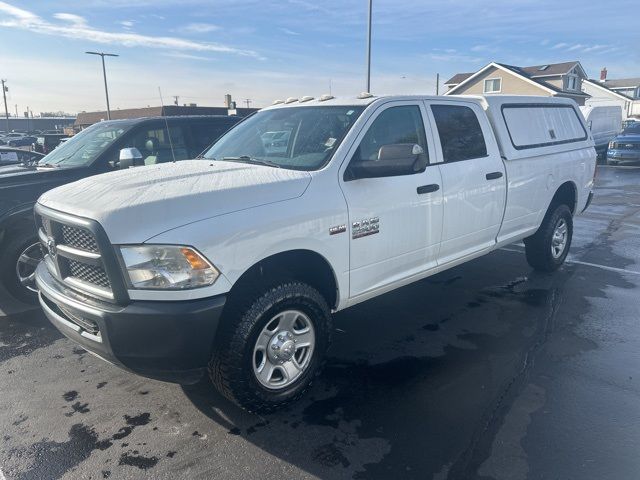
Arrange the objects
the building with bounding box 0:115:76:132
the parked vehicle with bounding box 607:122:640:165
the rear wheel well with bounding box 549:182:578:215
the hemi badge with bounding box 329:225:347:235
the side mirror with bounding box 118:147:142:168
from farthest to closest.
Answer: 1. the building with bounding box 0:115:76:132
2. the parked vehicle with bounding box 607:122:640:165
3. the rear wheel well with bounding box 549:182:578:215
4. the side mirror with bounding box 118:147:142:168
5. the hemi badge with bounding box 329:225:347:235

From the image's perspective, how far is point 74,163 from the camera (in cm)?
552

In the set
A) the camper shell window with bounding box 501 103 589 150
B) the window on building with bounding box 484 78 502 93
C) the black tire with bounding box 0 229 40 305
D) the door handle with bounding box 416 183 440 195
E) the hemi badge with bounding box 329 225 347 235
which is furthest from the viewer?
the window on building with bounding box 484 78 502 93

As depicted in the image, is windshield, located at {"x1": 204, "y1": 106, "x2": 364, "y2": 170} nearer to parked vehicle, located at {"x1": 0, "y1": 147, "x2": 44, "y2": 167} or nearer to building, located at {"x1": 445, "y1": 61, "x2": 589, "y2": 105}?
parked vehicle, located at {"x1": 0, "y1": 147, "x2": 44, "y2": 167}

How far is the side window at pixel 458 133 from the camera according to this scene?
423 centimetres

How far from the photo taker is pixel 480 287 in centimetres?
554

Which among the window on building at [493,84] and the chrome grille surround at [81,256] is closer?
the chrome grille surround at [81,256]

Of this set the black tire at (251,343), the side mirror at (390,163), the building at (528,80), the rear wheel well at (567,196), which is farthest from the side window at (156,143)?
the building at (528,80)

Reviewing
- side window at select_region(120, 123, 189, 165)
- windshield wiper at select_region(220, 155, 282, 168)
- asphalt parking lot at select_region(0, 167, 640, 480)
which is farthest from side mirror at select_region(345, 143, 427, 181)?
side window at select_region(120, 123, 189, 165)

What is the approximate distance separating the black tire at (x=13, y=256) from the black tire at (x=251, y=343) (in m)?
2.82

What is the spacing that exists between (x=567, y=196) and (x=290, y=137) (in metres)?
3.93

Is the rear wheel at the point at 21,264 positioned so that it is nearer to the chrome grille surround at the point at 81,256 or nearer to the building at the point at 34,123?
the chrome grille surround at the point at 81,256

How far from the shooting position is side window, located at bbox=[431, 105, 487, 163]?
13.9ft

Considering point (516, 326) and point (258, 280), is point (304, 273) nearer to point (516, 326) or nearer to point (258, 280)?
point (258, 280)

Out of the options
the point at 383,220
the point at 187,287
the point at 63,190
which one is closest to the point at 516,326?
the point at 383,220
